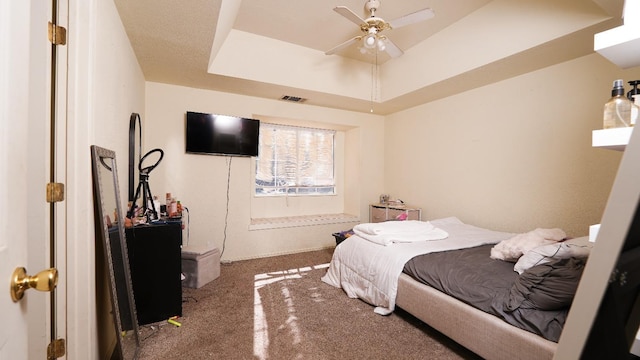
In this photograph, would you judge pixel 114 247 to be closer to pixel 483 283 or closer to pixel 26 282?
pixel 26 282

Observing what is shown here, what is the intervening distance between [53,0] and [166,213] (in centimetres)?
181

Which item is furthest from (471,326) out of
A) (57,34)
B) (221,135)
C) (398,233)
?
(221,135)

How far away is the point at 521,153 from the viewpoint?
299 centimetres

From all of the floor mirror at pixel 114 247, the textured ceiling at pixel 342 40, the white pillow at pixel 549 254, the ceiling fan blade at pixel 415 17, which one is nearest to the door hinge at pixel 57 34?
the floor mirror at pixel 114 247

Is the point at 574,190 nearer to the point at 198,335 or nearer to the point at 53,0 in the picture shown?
the point at 198,335

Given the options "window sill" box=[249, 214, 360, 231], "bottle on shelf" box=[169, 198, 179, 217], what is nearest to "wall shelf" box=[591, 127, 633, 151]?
"bottle on shelf" box=[169, 198, 179, 217]

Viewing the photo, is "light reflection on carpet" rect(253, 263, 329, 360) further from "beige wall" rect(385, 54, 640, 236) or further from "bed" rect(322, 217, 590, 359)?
"beige wall" rect(385, 54, 640, 236)

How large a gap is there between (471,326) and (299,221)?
2.92m

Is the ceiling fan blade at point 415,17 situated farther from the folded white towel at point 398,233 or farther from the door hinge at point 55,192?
the door hinge at point 55,192

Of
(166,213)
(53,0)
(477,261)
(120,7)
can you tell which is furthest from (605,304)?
(166,213)

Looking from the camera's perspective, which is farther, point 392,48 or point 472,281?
point 392,48

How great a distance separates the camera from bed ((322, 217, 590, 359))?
144cm

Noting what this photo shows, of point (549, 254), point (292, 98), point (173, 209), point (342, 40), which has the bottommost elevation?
point (549, 254)

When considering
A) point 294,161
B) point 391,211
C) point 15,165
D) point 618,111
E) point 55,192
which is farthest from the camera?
point 294,161
